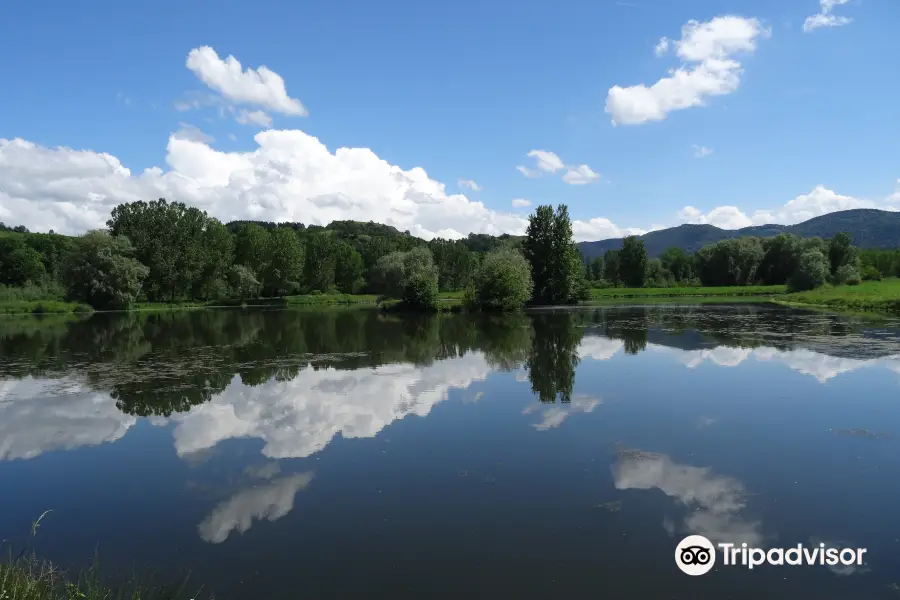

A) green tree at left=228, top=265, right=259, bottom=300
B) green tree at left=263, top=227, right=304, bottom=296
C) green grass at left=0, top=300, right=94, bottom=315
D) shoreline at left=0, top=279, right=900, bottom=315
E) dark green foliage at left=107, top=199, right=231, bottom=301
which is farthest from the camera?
green tree at left=263, top=227, right=304, bottom=296

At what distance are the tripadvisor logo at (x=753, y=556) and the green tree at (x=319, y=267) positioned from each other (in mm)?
88070

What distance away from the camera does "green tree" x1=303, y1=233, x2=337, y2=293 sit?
9156 cm

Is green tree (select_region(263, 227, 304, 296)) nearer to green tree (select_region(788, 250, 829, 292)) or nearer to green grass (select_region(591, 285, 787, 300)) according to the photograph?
green grass (select_region(591, 285, 787, 300))

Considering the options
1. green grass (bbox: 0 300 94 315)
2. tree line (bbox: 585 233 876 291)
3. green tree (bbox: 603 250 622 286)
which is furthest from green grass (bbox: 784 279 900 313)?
green grass (bbox: 0 300 94 315)

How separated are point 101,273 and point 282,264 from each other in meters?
26.6

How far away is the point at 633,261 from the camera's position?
106938 millimetres

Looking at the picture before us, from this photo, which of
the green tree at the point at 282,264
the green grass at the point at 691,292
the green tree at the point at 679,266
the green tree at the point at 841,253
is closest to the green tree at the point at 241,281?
the green tree at the point at 282,264

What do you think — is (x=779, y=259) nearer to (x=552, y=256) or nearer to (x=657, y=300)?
(x=657, y=300)

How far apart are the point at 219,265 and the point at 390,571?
77344 mm

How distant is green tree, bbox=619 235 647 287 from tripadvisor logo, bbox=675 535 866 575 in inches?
4128

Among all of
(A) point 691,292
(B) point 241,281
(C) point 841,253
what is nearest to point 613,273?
(A) point 691,292

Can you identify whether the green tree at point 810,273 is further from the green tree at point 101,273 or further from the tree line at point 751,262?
the green tree at point 101,273

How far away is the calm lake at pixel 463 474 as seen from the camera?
21.2ft

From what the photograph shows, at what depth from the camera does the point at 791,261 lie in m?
91.4
